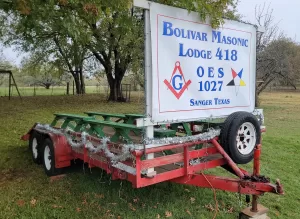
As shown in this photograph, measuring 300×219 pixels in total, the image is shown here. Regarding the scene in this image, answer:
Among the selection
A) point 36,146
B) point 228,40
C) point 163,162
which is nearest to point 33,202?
point 36,146

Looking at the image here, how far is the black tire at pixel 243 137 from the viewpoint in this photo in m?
3.88

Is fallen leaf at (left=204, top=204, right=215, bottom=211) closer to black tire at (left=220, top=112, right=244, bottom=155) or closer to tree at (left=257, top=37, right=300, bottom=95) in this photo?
black tire at (left=220, top=112, right=244, bottom=155)

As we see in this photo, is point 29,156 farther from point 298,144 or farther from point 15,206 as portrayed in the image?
point 298,144

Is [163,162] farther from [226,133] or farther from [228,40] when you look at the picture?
[228,40]

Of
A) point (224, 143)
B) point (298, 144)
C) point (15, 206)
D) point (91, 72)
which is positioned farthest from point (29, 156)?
point (91, 72)

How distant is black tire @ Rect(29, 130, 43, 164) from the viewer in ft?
17.8

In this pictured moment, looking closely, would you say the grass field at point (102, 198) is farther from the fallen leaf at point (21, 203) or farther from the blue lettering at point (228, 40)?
the blue lettering at point (228, 40)

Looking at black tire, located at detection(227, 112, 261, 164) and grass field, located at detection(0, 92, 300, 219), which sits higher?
black tire, located at detection(227, 112, 261, 164)

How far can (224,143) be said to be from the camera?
3932 mm

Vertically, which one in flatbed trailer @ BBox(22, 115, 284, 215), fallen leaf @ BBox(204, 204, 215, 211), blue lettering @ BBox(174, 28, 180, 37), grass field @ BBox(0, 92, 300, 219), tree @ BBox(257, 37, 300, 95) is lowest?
fallen leaf @ BBox(204, 204, 215, 211)

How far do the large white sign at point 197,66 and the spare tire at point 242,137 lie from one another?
1.10 ft

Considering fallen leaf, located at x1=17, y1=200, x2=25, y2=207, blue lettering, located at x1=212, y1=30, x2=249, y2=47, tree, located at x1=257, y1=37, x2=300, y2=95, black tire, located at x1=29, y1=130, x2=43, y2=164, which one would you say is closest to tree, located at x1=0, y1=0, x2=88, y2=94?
black tire, located at x1=29, y1=130, x2=43, y2=164

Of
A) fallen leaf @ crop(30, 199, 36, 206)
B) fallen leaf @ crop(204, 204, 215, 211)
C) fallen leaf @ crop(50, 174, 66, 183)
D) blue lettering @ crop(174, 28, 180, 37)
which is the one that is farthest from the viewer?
fallen leaf @ crop(50, 174, 66, 183)

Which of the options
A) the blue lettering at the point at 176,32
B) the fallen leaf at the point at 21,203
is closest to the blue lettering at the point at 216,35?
the blue lettering at the point at 176,32
